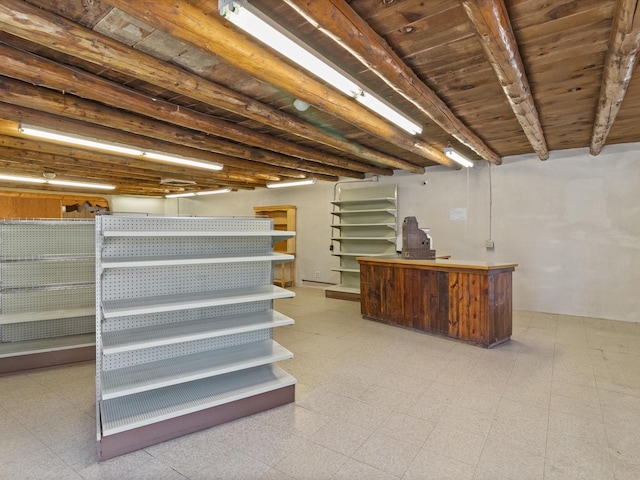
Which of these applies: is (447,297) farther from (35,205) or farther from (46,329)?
(35,205)

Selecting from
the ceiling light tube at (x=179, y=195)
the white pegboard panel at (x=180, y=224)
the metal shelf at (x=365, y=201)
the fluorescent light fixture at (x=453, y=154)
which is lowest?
the white pegboard panel at (x=180, y=224)

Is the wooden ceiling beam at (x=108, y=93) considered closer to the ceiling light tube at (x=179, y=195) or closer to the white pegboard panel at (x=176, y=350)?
the white pegboard panel at (x=176, y=350)

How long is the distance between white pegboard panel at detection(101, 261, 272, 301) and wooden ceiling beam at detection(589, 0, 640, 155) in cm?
268

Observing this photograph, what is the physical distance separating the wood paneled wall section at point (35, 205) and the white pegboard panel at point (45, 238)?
644 centimetres

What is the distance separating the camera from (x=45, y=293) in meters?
3.72

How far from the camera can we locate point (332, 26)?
6.39 ft

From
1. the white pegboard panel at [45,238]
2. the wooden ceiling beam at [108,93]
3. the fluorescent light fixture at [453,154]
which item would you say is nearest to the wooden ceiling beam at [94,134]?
the wooden ceiling beam at [108,93]

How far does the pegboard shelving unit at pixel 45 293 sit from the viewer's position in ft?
11.3

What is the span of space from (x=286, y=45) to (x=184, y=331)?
74.4 inches

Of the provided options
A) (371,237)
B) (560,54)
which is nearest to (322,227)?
(371,237)

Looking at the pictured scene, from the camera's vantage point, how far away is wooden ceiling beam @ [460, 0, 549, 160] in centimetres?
187

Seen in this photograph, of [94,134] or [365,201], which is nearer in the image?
[94,134]

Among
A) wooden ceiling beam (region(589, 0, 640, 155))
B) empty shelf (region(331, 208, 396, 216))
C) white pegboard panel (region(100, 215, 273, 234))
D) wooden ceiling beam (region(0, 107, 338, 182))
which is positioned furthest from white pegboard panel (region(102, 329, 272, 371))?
empty shelf (region(331, 208, 396, 216))

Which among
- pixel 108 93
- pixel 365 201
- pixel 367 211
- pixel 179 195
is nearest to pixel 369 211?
pixel 367 211
